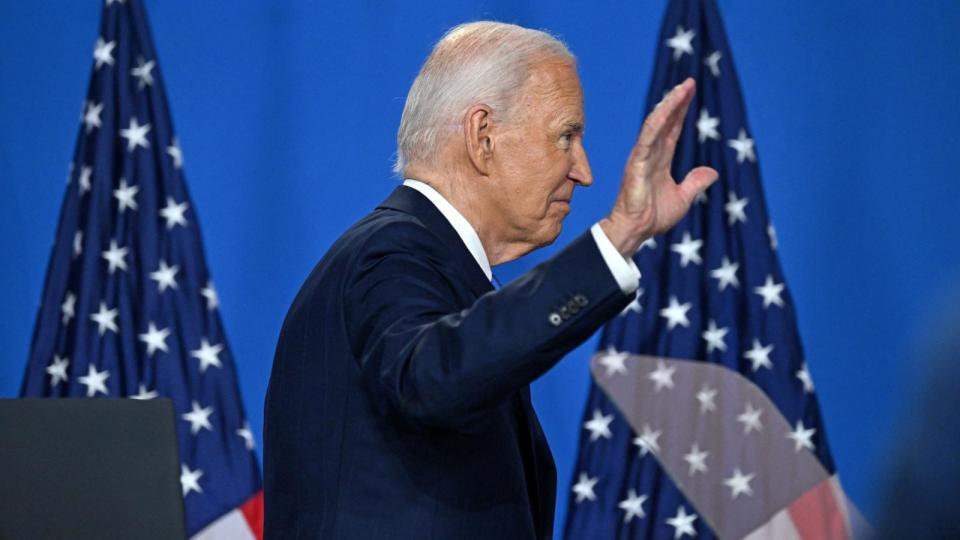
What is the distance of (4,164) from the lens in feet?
13.4

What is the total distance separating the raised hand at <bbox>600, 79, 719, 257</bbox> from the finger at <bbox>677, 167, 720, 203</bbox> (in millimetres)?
18

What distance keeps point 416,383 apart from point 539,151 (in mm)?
595

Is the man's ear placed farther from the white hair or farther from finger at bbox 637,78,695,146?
finger at bbox 637,78,695,146

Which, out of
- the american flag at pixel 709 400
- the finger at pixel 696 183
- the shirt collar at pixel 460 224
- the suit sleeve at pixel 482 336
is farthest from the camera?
the american flag at pixel 709 400

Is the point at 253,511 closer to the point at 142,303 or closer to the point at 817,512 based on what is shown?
the point at 142,303

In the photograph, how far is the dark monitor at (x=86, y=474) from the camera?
1846 millimetres

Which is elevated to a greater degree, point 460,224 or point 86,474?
point 460,224

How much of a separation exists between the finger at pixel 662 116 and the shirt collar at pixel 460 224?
440 mm

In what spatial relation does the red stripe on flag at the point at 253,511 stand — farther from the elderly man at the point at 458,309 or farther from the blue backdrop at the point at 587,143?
the elderly man at the point at 458,309

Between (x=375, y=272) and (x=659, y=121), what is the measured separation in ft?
1.15

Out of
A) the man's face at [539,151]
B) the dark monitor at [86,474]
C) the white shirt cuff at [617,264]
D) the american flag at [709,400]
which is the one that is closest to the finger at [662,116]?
the white shirt cuff at [617,264]

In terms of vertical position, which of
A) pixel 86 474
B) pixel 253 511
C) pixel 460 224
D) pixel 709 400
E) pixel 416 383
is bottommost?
pixel 253 511

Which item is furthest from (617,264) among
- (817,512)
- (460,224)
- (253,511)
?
(253,511)

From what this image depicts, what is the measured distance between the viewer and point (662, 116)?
123 centimetres
